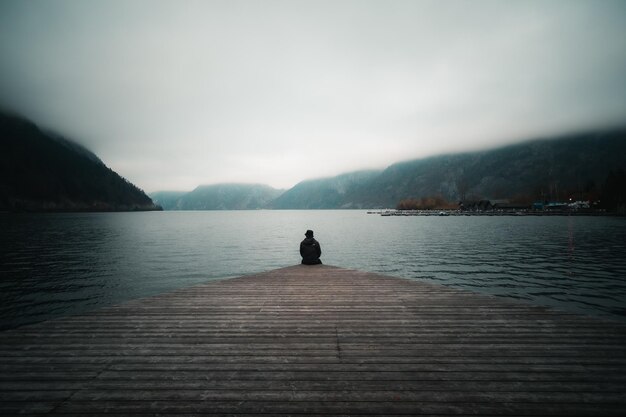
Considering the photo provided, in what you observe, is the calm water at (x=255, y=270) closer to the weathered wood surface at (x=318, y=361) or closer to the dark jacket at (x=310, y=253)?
the dark jacket at (x=310, y=253)

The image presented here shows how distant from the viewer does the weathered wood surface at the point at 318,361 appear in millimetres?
3809

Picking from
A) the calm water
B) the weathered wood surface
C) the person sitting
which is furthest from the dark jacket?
the calm water

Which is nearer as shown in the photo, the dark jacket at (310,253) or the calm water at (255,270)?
the dark jacket at (310,253)

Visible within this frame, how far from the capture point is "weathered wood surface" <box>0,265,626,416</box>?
3.81 meters

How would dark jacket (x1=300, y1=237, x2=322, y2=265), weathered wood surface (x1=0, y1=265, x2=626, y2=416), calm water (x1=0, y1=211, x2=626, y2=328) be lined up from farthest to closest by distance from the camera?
calm water (x1=0, y1=211, x2=626, y2=328)
dark jacket (x1=300, y1=237, x2=322, y2=265)
weathered wood surface (x1=0, y1=265, x2=626, y2=416)

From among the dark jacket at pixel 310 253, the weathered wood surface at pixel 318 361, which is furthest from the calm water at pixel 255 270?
the weathered wood surface at pixel 318 361

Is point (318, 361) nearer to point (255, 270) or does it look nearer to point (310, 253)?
point (310, 253)

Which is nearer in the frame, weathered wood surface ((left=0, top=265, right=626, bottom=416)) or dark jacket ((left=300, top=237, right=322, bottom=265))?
weathered wood surface ((left=0, top=265, right=626, bottom=416))

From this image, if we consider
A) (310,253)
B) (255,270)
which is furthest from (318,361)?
(255,270)

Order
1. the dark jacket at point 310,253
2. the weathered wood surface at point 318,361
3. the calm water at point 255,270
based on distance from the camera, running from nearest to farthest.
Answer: the weathered wood surface at point 318,361, the dark jacket at point 310,253, the calm water at point 255,270

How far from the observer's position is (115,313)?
24.4 feet

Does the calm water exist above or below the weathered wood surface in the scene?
below

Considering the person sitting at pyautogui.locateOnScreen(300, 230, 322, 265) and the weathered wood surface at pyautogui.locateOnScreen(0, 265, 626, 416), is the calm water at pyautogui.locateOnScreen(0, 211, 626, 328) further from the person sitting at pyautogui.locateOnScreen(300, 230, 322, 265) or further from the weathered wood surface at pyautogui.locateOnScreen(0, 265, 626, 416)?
the weathered wood surface at pyautogui.locateOnScreen(0, 265, 626, 416)

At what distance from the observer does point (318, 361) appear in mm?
4883
